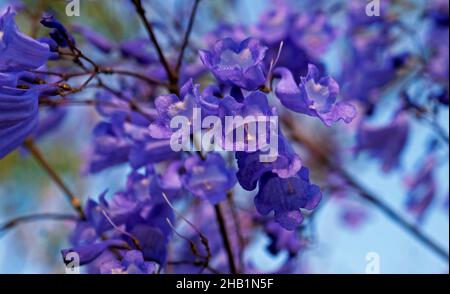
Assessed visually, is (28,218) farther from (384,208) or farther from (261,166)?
(384,208)

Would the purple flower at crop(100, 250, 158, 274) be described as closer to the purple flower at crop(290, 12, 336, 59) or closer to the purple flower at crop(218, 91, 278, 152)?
the purple flower at crop(218, 91, 278, 152)

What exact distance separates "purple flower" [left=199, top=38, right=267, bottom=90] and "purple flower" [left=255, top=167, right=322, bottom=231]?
149 mm

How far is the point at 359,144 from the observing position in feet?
8.29

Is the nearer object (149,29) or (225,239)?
(149,29)

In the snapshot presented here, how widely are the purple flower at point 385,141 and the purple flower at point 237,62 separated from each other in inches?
50.0

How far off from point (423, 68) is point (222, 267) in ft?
2.64

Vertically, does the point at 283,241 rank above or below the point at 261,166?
below

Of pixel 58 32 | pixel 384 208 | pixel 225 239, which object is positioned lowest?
pixel 384 208

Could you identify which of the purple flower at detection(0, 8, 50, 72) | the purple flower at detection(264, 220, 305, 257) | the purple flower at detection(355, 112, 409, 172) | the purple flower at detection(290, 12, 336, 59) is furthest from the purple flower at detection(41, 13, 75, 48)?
the purple flower at detection(355, 112, 409, 172)

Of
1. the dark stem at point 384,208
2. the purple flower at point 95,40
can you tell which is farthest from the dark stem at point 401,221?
the purple flower at point 95,40

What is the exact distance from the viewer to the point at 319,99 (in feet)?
4.26

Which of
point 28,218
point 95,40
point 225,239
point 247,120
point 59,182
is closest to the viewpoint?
point 247,120

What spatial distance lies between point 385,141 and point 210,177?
3.78 feet

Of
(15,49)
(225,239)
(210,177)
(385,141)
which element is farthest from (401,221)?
(15,49)
